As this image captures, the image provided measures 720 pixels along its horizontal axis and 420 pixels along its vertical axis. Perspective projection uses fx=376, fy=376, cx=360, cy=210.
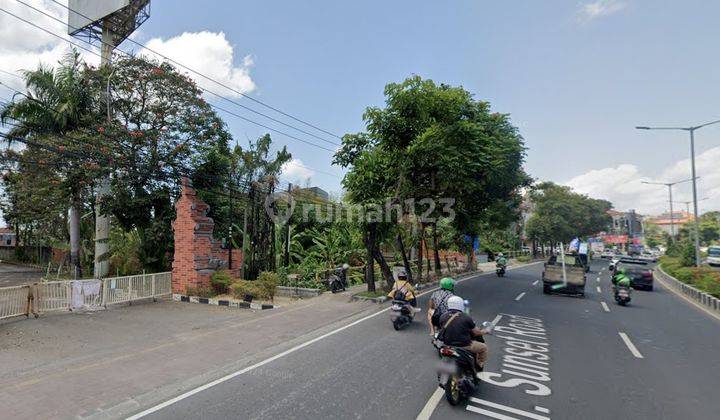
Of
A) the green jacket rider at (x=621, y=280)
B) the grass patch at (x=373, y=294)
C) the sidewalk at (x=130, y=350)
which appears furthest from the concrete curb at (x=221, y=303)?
the green jacket rider at (x=621, y=280)

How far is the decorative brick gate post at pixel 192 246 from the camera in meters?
14.2

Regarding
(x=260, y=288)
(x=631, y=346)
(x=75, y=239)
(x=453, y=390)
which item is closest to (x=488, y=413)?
(x=453, y=390)

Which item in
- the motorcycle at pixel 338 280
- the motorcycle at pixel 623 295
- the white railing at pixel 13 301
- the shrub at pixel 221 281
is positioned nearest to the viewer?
the white railing at pixel 13 301

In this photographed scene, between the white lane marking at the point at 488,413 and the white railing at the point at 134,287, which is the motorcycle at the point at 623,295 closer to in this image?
the white lane marking at the point at 488,413

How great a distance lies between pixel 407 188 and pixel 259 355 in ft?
29.4

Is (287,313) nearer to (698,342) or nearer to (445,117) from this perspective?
(445,117)

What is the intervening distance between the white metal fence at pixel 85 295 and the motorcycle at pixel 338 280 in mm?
6355

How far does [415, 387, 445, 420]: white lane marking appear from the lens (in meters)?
4.82

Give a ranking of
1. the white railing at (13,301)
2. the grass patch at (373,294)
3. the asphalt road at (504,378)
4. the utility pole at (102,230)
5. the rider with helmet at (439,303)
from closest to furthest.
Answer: the asphalt road at (504,378), the rider with helmet at (439,303), the white railing at (13,301), the grass patch at (373,294), the utility pole at (102,230)

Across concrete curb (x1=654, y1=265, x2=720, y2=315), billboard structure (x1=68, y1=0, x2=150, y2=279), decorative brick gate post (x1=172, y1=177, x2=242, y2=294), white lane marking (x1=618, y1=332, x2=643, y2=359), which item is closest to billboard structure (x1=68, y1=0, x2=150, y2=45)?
billboard structure (x1=68, y1=0, x2=150, y2=279)

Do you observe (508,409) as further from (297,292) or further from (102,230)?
(102,230)

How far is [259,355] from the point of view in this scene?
24.9 ft

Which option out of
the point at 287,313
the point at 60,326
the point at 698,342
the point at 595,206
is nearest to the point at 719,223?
the point at 595,206

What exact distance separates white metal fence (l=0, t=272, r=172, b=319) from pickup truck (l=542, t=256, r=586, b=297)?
15761 mm
